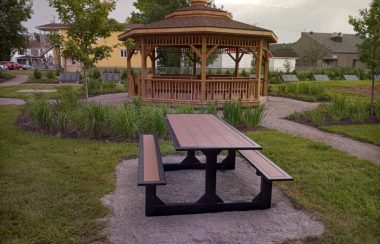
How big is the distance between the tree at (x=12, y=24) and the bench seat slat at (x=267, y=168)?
1091 inches

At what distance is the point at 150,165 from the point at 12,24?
28.7 meters

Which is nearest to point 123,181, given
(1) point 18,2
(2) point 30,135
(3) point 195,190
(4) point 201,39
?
(3) point 195,190

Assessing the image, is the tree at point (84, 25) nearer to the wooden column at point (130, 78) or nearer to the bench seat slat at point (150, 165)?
the wooden column at point (130, 78)

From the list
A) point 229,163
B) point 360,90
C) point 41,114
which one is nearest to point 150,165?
point 229,163

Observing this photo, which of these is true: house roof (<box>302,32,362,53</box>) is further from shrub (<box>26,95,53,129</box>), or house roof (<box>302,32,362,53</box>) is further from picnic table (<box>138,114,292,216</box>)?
picnic table (<box>138,114,292,216</box>)

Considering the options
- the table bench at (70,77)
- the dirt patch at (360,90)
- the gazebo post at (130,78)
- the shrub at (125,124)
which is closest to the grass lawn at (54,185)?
the shrub at (125,124)

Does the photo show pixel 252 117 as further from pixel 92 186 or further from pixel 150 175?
pixel 150 175

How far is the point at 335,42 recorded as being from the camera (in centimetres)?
5928

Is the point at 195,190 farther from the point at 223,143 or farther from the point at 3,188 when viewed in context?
the point at 3,188

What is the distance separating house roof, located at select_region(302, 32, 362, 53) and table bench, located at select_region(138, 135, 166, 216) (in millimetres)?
59027

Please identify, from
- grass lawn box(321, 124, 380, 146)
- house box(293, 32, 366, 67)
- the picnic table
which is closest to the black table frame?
the picnic table

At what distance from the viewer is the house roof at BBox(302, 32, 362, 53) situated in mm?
57306

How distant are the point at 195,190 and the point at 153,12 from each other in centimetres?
2512

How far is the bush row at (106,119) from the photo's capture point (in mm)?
7570
